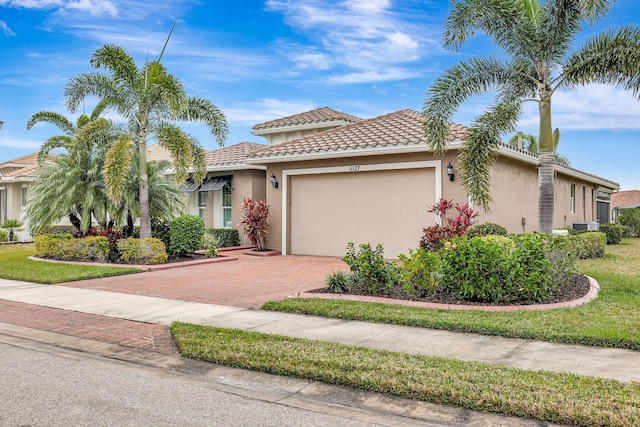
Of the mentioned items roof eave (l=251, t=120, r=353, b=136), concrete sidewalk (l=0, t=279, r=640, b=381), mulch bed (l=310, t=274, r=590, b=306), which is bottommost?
concrete sidewalk (l=0, t=279, r=640, b=381)

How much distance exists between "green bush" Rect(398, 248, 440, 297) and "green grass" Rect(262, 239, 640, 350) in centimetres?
73

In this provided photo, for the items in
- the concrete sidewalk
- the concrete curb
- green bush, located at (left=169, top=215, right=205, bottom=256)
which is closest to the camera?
the concrete sidewalk

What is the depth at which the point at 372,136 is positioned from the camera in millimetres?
15680

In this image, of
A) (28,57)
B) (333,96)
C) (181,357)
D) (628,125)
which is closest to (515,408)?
(181,357)

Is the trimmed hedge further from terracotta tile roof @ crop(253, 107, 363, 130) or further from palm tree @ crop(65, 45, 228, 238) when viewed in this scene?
terracotta tile roof @ crop(253, 107, 363, 130)

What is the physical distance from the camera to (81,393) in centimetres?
460

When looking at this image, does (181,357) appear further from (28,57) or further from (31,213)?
(28,57)

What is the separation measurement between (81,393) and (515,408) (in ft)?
12.2

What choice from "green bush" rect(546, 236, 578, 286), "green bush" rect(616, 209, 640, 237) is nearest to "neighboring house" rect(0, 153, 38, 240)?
"green bush" rect(546, 236, 578, 286)

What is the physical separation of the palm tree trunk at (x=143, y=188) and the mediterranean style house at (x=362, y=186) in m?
3.74

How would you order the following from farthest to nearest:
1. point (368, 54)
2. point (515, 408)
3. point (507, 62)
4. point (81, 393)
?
Answer: point (368, 54)
point (507, 62)
point (81, 393)
point (515, 408)

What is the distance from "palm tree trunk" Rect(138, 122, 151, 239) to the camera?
14.7m

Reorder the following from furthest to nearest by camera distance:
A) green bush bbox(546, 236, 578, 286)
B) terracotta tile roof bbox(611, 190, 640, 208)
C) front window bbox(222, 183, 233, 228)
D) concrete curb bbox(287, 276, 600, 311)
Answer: terracotta tile roof bbox(611, 190, 640, 208) → front window bbox(222, 183, 233, 228) → green bush bbox(546, 236, 578, 286) → concrete curb bbox(287, 276, 600, 311)

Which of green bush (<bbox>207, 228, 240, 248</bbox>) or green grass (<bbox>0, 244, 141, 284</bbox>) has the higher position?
green bush (<bbox>207, 228, 240, 248</bbox>)
